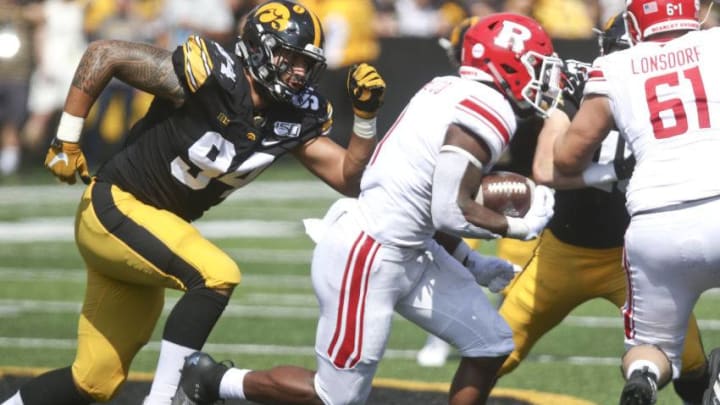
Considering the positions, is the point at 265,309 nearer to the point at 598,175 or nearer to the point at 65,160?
the point at 65,160

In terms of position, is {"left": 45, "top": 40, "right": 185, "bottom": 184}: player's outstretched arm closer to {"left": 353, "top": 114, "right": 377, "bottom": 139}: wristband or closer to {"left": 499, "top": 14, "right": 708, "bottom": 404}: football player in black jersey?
{"left": 353, "top": 114, "right": 377, "bottom": 139}: wristband

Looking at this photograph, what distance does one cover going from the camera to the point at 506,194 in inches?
214

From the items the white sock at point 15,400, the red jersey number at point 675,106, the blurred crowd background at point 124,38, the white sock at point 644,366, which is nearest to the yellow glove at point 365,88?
the red jersey number at point 675,106

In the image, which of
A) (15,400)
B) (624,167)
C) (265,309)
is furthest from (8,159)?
(624,167)

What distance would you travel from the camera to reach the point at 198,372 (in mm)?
5551

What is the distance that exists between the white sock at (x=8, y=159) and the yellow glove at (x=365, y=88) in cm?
1128

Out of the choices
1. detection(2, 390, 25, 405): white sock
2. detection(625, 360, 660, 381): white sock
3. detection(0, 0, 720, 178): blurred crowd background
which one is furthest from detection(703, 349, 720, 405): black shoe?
detection(0, 0, 720, 178): blurred crowd background

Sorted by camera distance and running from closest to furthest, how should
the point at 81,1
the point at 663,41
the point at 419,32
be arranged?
the point at 663,41 → the point at 81,1 → the point at 419,32

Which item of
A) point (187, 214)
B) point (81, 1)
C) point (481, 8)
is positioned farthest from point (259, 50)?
point (81, 1)

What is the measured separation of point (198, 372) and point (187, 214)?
0.74 meters

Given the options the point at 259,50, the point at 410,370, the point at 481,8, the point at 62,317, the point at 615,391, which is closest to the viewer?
the point at 259,50

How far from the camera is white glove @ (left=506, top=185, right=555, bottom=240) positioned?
213 inches

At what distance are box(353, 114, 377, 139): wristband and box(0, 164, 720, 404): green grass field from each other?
1.93 m

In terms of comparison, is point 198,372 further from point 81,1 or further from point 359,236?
point 81,1
